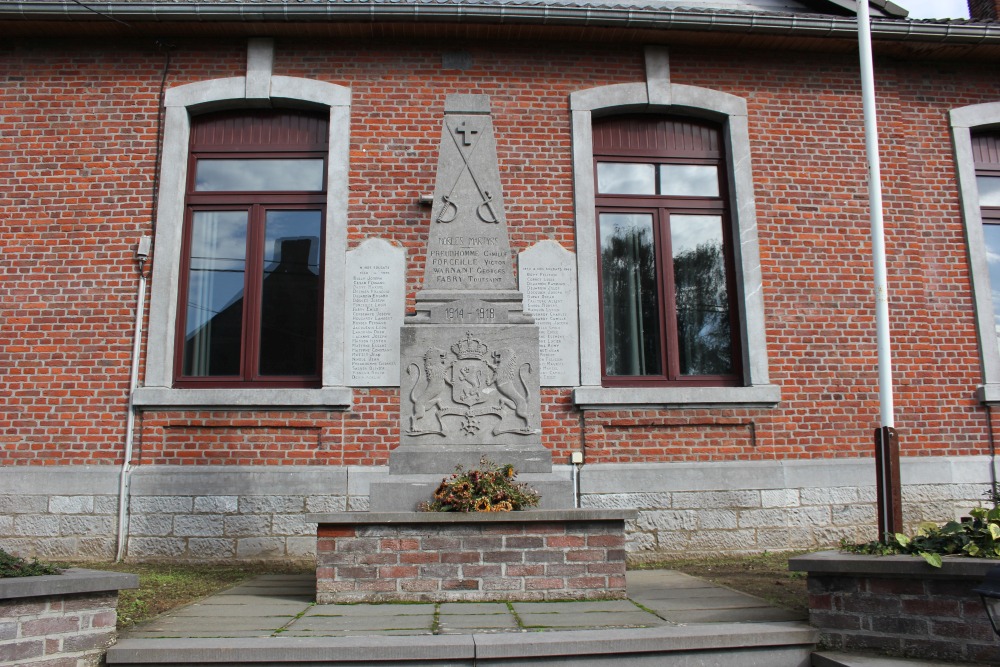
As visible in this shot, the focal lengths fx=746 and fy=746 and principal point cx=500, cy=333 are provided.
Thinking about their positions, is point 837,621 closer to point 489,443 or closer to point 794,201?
point 489,443

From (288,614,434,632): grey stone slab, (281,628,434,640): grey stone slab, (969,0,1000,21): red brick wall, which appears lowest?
(288,614,434,632): grey stone slab

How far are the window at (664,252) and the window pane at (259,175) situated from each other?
3012 millimetres

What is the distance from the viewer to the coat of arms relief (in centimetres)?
537

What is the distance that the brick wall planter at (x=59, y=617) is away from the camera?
331cm

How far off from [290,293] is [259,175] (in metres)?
1.33

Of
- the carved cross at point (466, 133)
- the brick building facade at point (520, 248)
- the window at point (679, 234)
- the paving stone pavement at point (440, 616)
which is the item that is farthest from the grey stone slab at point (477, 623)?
the carved cross at point (466, 133)

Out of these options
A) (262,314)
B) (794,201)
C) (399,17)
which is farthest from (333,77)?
(794,201)

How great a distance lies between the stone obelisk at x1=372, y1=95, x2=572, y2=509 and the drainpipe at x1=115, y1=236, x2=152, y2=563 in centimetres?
311

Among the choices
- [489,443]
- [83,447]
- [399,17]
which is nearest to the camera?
[489,443]

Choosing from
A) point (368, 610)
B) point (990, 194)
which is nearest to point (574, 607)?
point (368, 610)

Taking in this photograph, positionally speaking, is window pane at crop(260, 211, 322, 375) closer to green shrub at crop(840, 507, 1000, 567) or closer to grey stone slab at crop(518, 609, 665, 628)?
grey stone slab at crop(518, 609, 665, 628)

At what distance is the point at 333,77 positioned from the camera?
771 centimetres

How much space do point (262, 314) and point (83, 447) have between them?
79.8 inches

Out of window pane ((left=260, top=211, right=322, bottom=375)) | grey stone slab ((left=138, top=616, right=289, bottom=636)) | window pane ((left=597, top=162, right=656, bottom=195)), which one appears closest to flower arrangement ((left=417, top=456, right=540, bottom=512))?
grey stone slab ((left=138, top=616, right=289, bottom=636))
